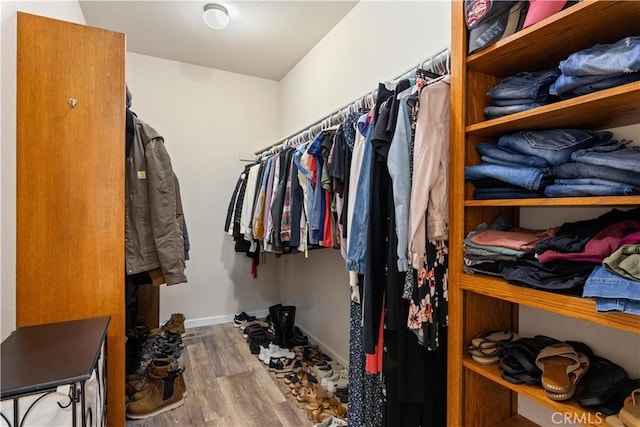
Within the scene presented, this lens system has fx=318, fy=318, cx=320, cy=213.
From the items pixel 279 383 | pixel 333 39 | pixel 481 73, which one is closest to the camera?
pixel 481 73

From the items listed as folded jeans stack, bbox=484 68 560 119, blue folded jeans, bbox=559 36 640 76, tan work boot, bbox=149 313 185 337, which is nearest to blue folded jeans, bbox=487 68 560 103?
folded jeans stack, bbox=484 68 560 119

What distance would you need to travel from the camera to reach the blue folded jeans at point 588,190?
79cm

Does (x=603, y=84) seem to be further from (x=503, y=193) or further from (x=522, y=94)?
(x=503, y=193)

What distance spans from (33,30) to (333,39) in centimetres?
186

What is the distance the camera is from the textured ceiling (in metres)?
2.25

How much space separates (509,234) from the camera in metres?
1.06

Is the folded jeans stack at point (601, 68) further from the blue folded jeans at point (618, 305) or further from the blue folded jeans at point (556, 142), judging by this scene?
the blue folded jeans at point (618, 305)

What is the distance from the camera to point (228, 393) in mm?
2018

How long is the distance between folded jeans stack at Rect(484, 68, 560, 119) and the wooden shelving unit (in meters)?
0.05

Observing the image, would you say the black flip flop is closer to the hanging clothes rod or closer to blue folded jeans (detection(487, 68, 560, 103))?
blue folded jeans (detection(487, 68, 560, 103))

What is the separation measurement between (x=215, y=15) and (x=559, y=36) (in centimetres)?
210

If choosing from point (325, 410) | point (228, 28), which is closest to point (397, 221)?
point (325, 410)

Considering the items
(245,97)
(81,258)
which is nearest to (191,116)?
(245,97)

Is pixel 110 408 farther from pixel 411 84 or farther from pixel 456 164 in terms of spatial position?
pixel 411 84
